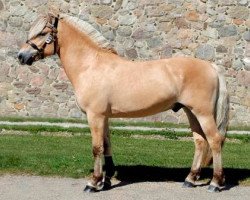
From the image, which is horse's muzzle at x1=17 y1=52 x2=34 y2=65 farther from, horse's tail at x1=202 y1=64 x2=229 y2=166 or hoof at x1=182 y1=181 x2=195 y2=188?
hoof at x1=182 y1=181 x2=195 y2=188

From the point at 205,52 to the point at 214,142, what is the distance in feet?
26.2

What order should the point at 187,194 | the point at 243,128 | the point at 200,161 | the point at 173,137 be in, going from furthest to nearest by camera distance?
the point at 243,128 < the point at 173,137 < the point at 200,161 < the point at 187,194

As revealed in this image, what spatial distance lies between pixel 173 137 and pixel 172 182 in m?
5.04

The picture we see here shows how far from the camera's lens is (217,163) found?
7.62m

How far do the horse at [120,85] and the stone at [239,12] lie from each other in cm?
791

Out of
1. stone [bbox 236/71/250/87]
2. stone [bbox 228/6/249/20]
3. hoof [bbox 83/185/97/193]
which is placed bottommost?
stone [bbox 236/71/250/87]

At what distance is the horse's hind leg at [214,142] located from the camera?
24.7 ft

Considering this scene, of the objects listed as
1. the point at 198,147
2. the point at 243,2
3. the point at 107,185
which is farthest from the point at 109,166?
the point at 243,2

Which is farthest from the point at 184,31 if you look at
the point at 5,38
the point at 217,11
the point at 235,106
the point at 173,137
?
the point at 5,38

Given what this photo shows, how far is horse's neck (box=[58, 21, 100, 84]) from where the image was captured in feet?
25.2

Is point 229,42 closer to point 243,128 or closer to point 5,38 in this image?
point 243,128

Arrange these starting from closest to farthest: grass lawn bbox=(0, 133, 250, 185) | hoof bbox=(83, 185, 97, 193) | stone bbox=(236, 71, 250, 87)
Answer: hoof bbox=(83, 185, 97, 193)
grass lawn bbox=(0, 133, 250, 185)
stone bbox=(236, 71, 250, 87)

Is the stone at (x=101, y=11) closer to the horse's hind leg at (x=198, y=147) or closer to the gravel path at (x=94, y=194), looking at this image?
the horse's hind leg at (x=198, y=147)

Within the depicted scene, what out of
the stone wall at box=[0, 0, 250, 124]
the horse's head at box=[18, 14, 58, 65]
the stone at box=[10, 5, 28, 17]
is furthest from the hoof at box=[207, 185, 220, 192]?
the stone at box=[10, 5, 28, 17]
